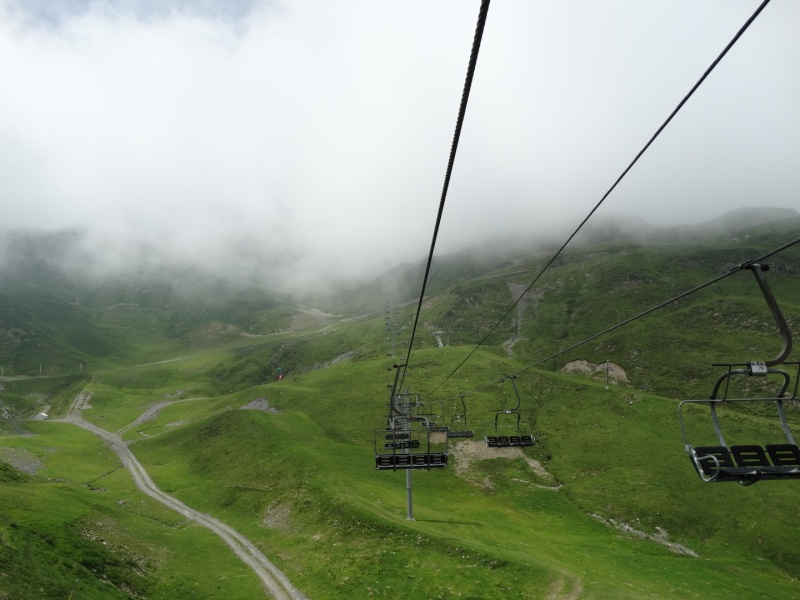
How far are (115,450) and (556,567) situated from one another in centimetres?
11022

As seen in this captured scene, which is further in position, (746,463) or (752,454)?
(746,463)

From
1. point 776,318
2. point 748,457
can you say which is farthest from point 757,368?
point 748,457

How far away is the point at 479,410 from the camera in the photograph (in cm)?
11125

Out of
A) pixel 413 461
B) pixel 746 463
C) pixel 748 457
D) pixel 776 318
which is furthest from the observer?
pixel 413 461

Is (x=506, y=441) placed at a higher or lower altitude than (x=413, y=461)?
higher

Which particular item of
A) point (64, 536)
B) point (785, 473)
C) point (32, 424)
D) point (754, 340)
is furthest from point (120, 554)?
point (754, 340)

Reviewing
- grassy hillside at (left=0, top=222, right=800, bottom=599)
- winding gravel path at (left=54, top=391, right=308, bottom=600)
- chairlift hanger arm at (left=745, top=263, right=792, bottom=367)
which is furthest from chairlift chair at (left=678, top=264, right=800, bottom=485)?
winding gravel path at (left=54, top=391, right=308, bottom=600)

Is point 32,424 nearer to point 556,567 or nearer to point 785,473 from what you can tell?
point 556,567

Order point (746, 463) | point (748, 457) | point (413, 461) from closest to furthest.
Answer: point (748, 457) < point (746, 463) < point (413, 461)

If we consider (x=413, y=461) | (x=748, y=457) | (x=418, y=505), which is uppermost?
(x=748, y=457)

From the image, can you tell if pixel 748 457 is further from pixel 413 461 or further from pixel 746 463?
pixel 413 461

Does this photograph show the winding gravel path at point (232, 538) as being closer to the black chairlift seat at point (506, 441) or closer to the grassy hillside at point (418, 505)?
the grassy hillside at point (418, 505)

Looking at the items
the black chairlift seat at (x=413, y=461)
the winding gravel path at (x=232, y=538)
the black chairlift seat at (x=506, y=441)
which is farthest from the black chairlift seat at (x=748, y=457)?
the winding gravel path at (x=232, y=538)

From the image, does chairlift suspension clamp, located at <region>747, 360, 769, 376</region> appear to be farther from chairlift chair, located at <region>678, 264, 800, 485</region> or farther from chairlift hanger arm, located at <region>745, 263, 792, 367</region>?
chairlift hanger arm, located at <region>745, 263, 792, 367</region>
